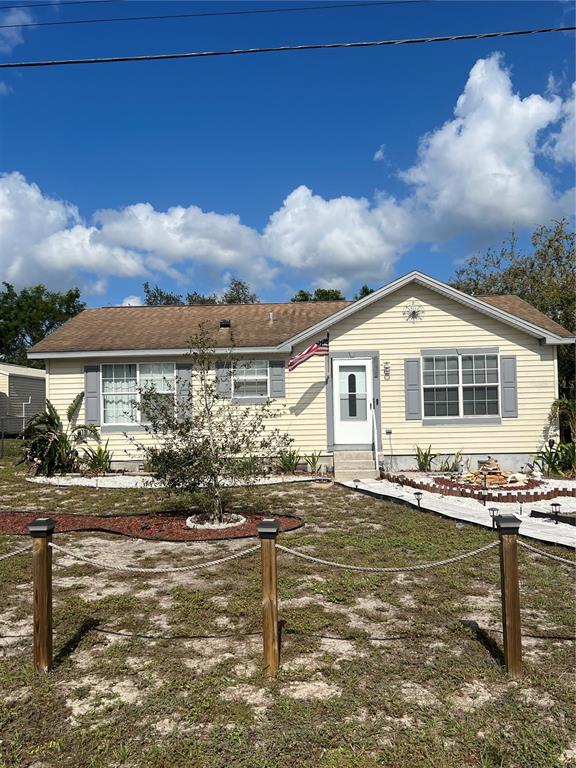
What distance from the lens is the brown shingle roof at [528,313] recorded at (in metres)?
13.8

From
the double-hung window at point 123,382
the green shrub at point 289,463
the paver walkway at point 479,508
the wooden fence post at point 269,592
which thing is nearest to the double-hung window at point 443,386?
the paver walkway at point 479,508

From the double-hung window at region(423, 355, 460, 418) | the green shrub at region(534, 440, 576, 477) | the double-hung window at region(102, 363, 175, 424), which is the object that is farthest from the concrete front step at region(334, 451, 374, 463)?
the double-hung window at region(102, 363, 175, 424)

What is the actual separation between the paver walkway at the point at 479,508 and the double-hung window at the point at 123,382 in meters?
5.82

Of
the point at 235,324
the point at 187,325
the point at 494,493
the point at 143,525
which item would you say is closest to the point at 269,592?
the point at 143,525

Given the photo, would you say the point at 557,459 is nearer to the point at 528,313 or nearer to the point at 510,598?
the point at 528,313

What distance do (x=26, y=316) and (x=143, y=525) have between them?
46.5 m

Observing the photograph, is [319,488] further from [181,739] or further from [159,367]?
[181,739]

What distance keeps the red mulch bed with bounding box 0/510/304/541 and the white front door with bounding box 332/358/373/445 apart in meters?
5.44

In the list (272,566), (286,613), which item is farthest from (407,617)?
(272,566)

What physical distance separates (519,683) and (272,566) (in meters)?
Answer: 1.85

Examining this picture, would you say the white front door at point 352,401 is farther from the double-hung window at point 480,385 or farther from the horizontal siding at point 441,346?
the double-hung window at point 480,385

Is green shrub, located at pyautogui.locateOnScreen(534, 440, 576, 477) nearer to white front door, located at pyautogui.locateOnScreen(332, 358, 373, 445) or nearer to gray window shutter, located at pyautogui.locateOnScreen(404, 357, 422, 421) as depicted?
gray window shutter, located at pyautogui.locateOnScreen(404, 357, 422, 421)

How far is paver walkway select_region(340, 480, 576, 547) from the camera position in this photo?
7406 millimetres

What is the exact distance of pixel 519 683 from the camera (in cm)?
371
